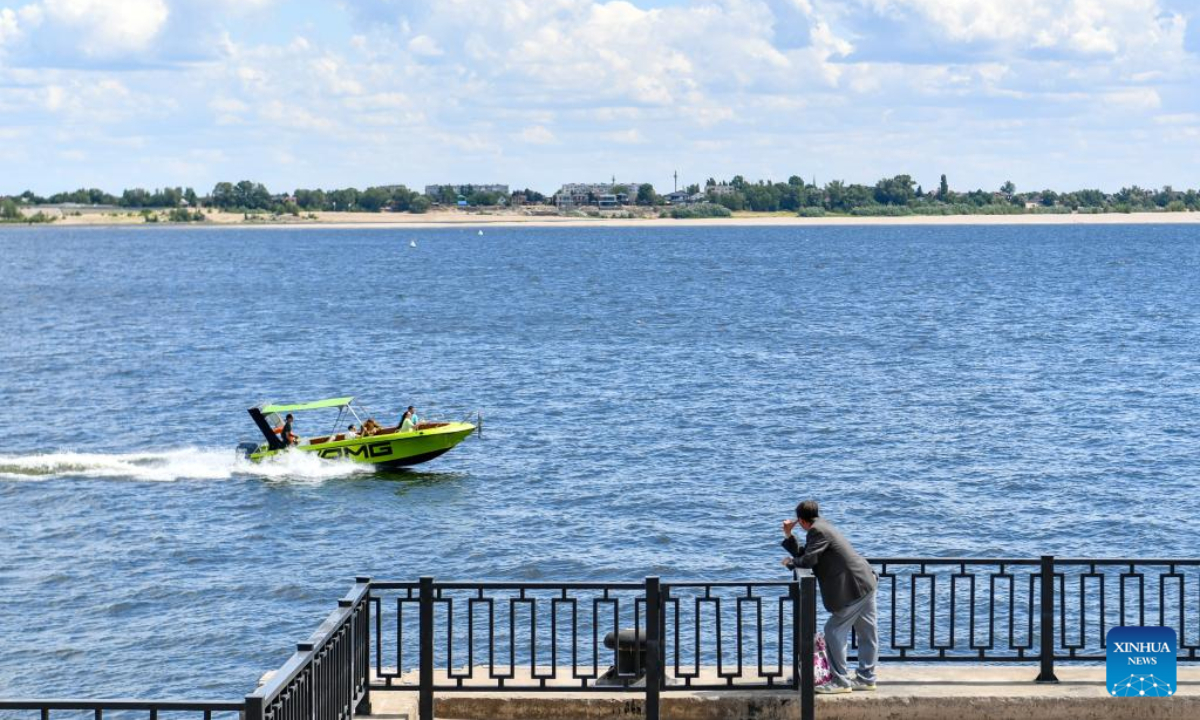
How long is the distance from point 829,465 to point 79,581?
1964 centimetres

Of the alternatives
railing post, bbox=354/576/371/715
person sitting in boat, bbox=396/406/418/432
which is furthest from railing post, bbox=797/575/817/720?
person sitting in boat, bbox=396/406/418/432

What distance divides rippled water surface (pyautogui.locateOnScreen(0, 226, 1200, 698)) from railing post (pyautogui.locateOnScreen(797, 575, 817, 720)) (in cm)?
1360

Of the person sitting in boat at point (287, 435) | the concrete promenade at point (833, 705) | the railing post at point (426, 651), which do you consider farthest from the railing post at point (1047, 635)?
the person sitting in boat at point (287, 435)

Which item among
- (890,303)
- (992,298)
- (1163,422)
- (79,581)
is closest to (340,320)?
(890,303)

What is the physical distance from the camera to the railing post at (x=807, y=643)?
37.2 feet

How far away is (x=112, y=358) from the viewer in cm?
7438

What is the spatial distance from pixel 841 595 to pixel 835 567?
8.4 inches

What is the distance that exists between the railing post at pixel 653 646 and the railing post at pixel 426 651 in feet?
4.93

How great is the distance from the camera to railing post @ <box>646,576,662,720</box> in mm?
11273

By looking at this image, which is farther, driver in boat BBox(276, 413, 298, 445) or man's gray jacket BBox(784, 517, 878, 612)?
driver in boat BBox(276, 413, 298, 445)

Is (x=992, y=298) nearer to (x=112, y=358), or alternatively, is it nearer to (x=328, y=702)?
(x=112, y=358)

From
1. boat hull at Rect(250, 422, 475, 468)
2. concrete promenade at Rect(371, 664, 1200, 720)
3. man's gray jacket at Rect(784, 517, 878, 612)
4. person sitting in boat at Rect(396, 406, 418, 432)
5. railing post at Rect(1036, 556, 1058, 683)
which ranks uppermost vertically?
man's gray jacket at Rect(784, 517, 878, 612)

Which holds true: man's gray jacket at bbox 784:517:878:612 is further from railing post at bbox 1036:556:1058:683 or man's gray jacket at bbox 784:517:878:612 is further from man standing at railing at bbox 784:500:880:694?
railing post at bbox 1036:556:1058:683

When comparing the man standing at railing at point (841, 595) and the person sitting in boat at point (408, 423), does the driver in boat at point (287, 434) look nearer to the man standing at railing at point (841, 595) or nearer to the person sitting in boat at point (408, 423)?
the person sitting in boat at point (408, 423)
